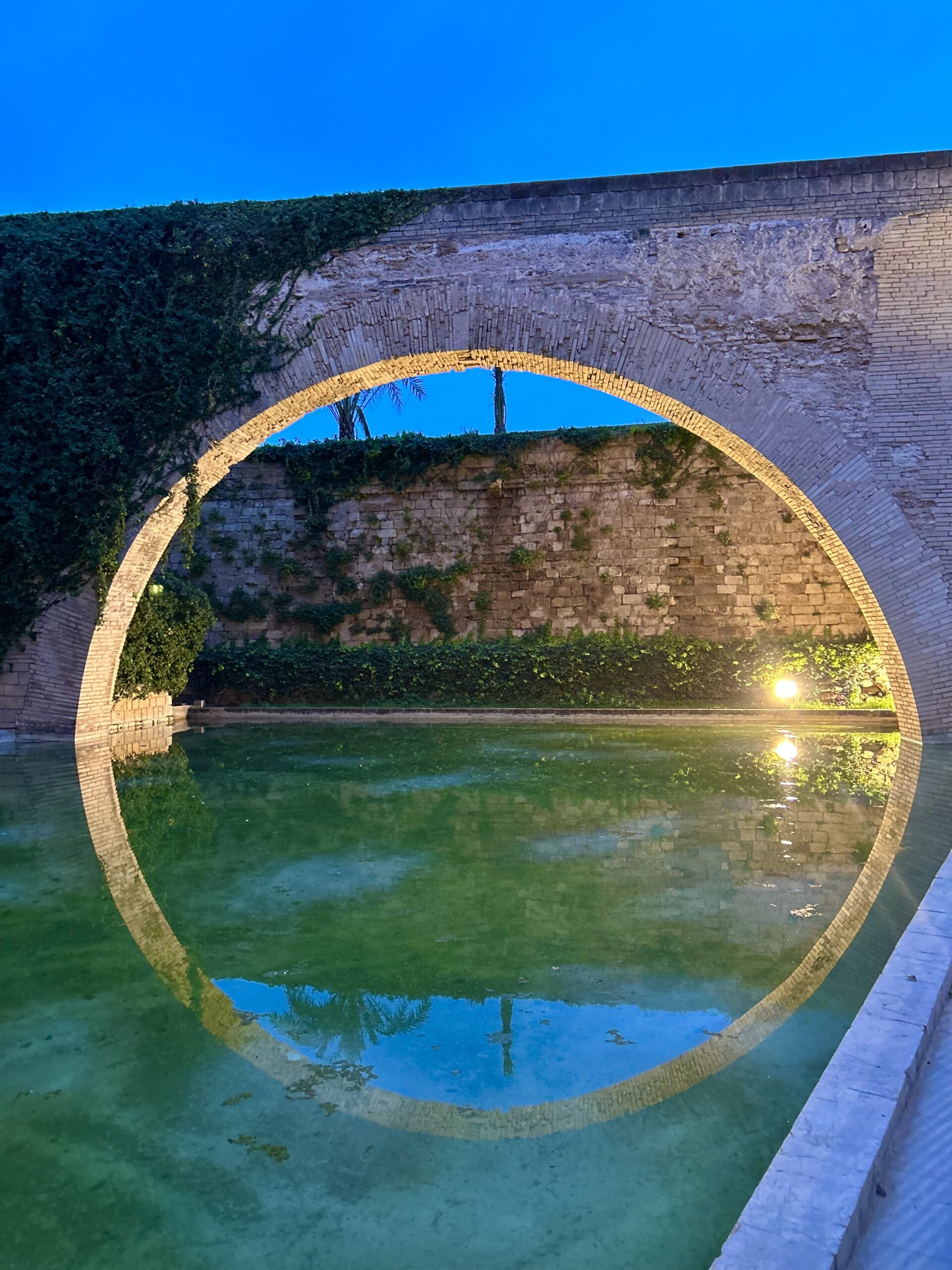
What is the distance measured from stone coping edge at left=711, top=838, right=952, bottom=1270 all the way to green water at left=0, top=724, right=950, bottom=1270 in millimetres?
203

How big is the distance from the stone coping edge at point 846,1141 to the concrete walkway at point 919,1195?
0.02 m

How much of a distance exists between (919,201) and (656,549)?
5920 millimetres

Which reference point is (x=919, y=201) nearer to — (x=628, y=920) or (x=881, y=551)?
(x=881, y=551)

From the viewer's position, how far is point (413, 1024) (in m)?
2.45

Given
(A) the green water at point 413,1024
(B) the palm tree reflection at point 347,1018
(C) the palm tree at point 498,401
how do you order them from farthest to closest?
1. (C) the palm tree at point 498,401
2. (B) the palm tree reflection at point 347,1018
3. (A) the green water at point 413,1024

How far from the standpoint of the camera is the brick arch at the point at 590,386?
8211 mm

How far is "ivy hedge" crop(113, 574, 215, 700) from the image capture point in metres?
10.4

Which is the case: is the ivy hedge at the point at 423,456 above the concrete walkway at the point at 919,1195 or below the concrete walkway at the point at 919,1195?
above

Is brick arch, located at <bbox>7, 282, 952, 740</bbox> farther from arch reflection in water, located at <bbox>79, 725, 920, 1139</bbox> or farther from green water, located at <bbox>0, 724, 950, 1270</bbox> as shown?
green water, located at <bbox>0, 724, 950, 1270</bbox>

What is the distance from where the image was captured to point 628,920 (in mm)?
3287

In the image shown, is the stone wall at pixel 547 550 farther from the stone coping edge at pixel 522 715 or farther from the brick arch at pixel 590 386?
the brick arch at pixel 590 386

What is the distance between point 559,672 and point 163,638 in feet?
17.9

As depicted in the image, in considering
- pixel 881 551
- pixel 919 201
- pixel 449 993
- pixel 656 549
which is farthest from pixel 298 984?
pixel 656 549

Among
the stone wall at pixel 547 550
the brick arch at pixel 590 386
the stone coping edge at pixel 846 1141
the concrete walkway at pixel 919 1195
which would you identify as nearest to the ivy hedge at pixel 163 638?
the brick arch at pixel 590 386
